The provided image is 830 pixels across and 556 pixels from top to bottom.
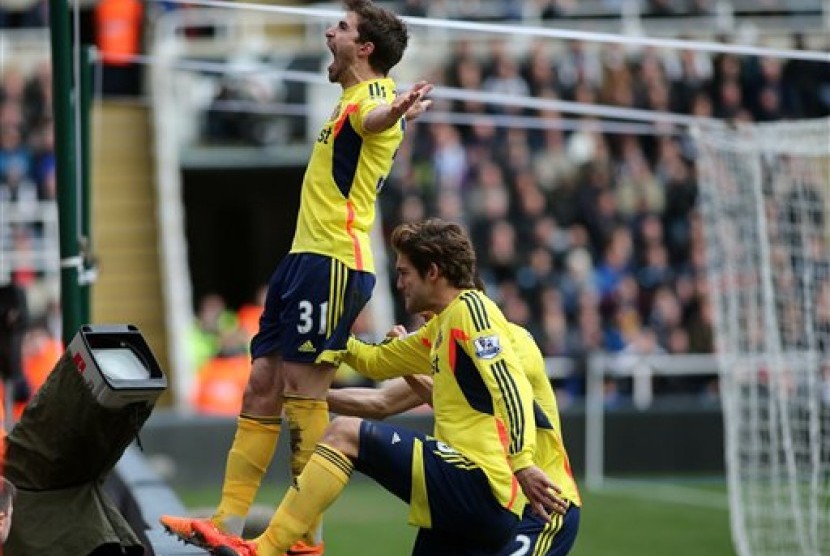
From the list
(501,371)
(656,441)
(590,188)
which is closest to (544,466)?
→ (501,371)

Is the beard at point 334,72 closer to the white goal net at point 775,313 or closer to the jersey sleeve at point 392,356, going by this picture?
the jersey sleeve at point 392,356

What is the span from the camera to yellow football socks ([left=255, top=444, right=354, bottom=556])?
21.3 feet

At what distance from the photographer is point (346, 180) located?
7316 millimetres

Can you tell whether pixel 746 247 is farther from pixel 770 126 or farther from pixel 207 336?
pixel 207 336

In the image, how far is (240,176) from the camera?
24.6 m

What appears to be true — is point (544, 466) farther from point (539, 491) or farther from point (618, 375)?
point (618, 375)

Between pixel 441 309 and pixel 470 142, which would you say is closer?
pixel 441 309

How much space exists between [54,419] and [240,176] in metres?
18.2

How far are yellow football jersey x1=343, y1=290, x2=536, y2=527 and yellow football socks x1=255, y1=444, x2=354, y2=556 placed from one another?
0.89ft

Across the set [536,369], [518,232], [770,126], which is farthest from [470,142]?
[536,369]

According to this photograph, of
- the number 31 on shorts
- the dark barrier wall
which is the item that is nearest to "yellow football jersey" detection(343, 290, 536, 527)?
A: the number 31 on shorts

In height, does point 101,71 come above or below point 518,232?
above

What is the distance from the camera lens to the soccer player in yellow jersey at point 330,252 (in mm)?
7219

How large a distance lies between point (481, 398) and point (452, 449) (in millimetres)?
199
